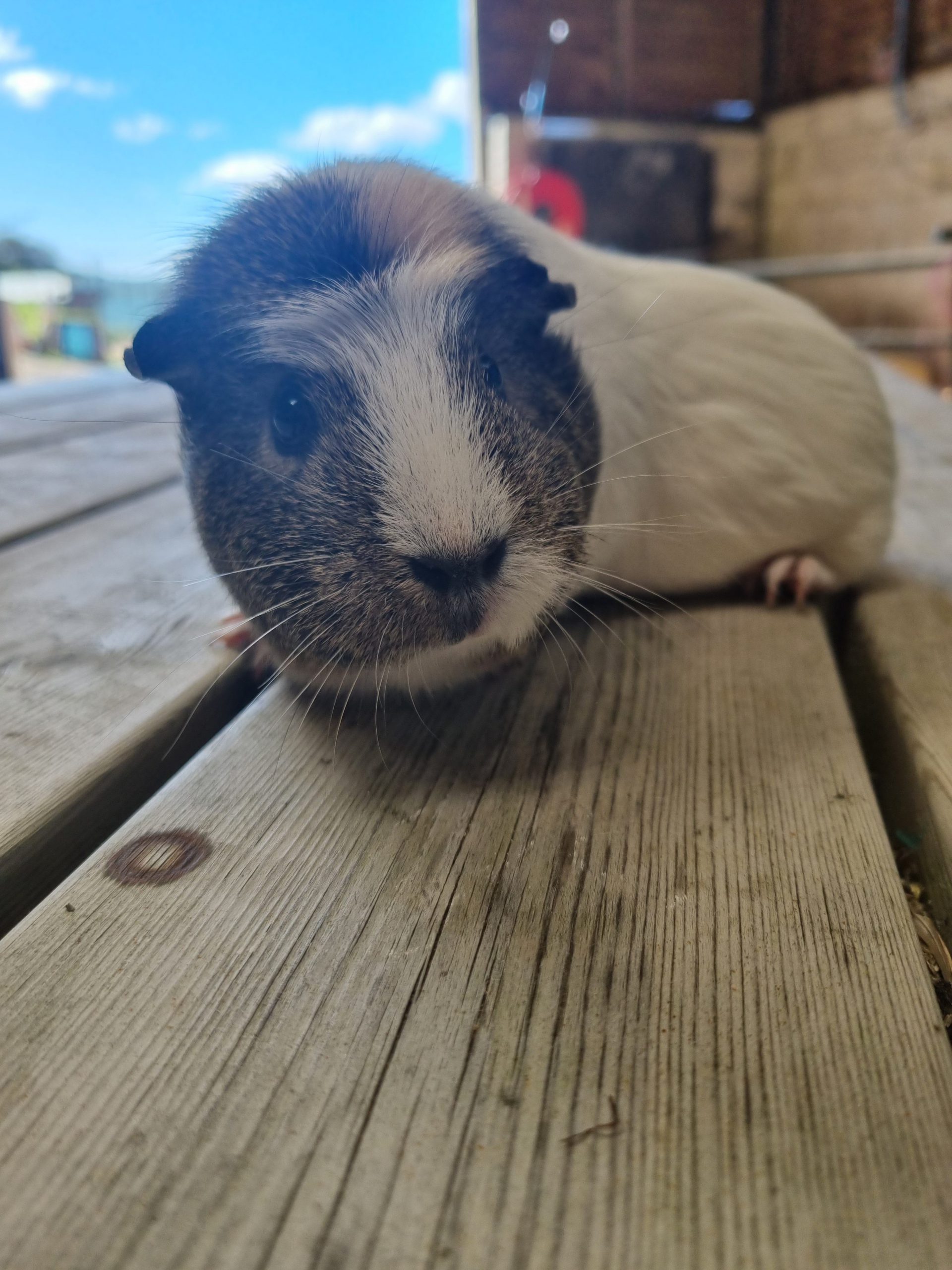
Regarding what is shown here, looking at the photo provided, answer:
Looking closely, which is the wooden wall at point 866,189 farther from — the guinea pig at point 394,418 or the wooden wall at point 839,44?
the guinea pig at point 394,418

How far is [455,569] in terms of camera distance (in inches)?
34.8

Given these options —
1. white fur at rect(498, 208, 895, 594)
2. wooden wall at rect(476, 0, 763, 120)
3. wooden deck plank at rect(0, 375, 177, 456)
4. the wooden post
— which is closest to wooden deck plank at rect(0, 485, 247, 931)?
white fur at rect(498, 208, 895, 594)

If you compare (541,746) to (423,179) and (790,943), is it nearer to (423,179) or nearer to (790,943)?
(790,943)

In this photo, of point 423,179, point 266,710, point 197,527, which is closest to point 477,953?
point 266,710

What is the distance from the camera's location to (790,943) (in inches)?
28.4

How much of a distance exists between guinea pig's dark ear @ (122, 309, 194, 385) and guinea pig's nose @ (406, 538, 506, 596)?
0.44 m

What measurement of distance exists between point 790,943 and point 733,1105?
18cm

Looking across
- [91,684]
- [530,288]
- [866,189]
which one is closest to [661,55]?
[866,189]

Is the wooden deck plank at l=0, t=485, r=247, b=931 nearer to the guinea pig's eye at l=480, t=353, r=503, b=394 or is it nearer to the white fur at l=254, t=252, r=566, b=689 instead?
the white fur at l=254, t=252, r=566, b=689

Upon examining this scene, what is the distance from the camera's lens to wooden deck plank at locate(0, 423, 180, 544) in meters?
2.06

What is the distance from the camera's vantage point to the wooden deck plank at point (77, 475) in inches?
81.0

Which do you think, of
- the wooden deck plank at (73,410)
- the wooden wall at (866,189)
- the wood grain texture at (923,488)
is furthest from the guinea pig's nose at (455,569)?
the wooden wall at (866,189)

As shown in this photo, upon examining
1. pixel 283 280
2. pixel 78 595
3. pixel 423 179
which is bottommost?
Answer: pixel 78 595

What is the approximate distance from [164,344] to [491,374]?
0.42 meters
